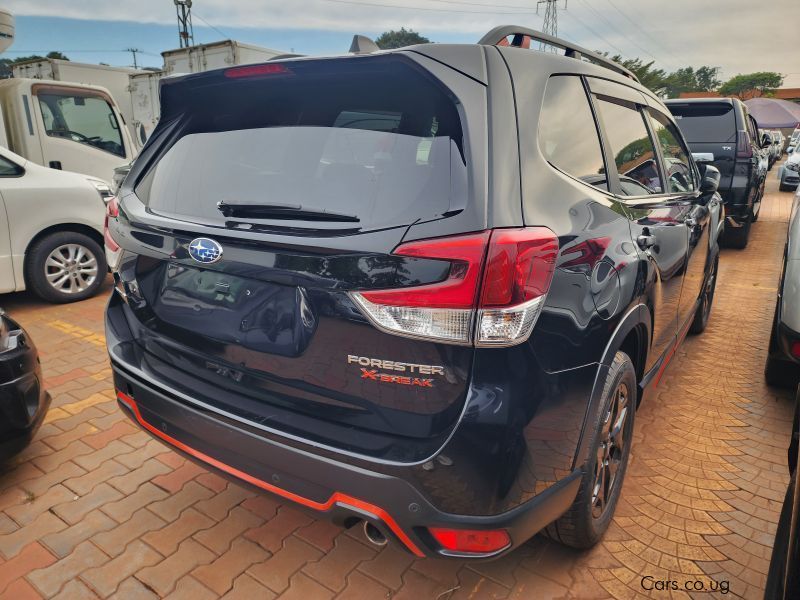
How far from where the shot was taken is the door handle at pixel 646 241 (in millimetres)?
2305

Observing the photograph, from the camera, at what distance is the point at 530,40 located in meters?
2.10

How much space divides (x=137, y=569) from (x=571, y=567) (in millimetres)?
1676

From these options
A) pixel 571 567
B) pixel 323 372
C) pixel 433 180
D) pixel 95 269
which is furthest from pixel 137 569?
pixel 95 269

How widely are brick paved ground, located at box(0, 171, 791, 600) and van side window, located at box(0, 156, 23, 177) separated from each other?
108 inches

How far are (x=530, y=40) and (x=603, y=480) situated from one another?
173cm

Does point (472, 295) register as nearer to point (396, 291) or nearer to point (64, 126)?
point (396, 291)

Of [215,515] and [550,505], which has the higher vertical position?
[550,505]

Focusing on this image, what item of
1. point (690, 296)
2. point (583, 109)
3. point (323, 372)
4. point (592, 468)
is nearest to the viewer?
point (323, 372)

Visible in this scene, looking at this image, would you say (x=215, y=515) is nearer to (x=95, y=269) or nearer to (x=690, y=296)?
(x=690, y=296)

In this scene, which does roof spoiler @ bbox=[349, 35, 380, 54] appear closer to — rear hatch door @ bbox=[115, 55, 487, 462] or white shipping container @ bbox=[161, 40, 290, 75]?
rear hatch door @ bbox=[115, 55, 487, 462]

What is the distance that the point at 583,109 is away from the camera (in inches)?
85.0

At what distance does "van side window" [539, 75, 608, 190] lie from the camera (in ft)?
5.97

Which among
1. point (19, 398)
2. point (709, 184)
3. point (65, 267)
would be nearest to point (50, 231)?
point (65, 267)

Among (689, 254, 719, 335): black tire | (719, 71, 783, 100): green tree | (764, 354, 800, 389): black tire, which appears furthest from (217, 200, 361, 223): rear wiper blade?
(719, 71, 783, 100): green tree
